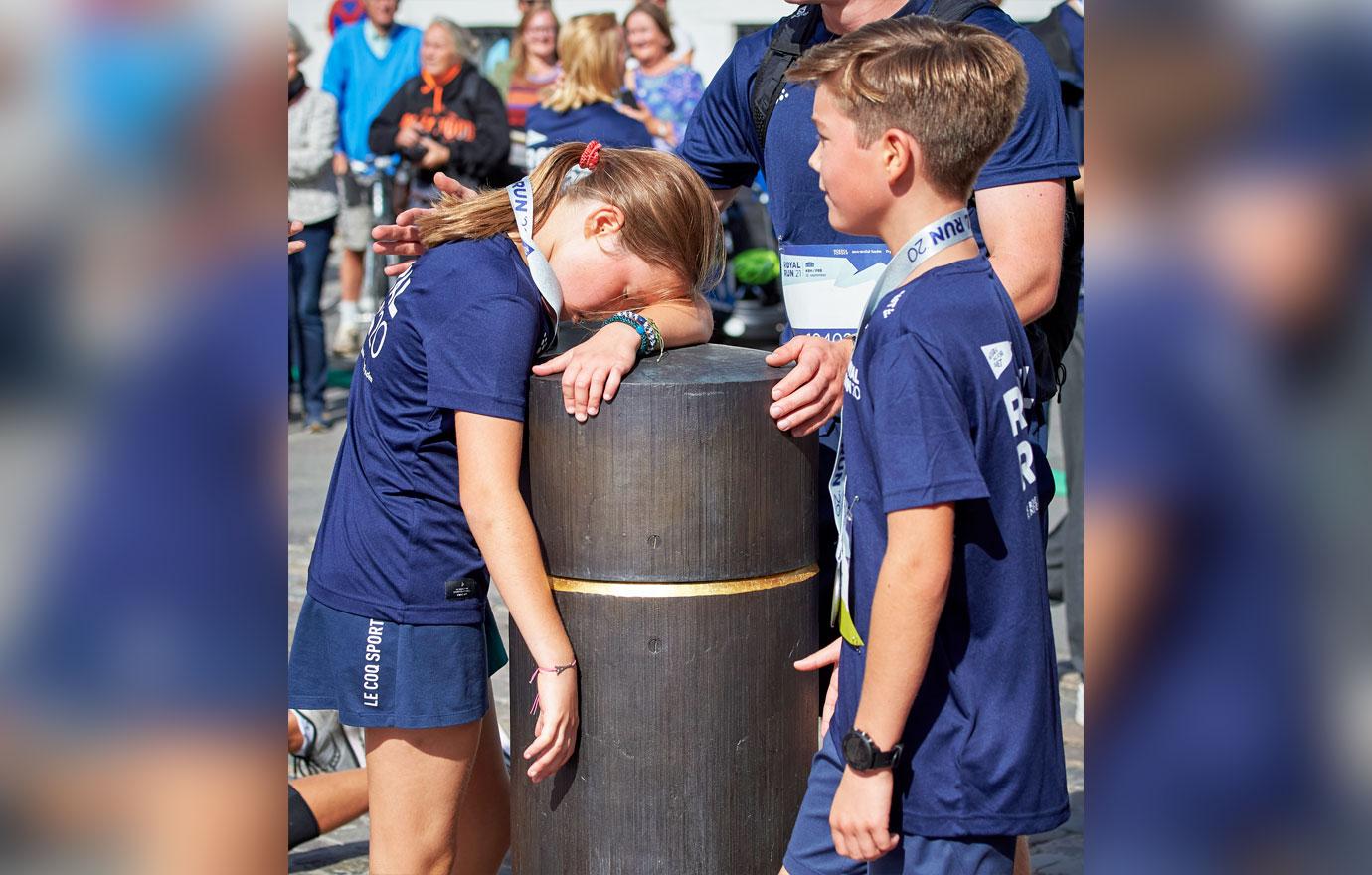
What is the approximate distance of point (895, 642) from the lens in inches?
80.5

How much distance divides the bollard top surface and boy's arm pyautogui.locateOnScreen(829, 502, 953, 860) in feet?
1.45

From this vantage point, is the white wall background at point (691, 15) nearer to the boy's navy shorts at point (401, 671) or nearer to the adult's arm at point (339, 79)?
the adult's arm at point (339, 79)

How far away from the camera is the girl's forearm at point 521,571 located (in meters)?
2.44

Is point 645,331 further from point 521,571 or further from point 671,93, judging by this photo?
point 671,93

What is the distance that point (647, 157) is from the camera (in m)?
2.65

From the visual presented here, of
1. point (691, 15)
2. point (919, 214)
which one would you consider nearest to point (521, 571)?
point (919, 214)

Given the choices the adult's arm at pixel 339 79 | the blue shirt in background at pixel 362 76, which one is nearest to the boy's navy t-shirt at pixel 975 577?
the blue shirt in background at pixel 362 76

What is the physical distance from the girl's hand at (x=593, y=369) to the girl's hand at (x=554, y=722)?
1.26 feet

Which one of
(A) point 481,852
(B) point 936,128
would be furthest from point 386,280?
(B) point 936,128

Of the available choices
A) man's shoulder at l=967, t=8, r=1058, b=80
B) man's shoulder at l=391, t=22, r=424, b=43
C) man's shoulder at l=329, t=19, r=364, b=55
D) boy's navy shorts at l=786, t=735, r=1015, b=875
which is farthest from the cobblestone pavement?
man's shoulder at l=329, t=19, r=364, b=55

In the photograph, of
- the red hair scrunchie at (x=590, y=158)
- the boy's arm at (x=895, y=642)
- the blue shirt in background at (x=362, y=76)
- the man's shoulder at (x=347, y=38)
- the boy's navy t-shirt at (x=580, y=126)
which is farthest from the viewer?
the man's shoulder at (x=347, y=38)

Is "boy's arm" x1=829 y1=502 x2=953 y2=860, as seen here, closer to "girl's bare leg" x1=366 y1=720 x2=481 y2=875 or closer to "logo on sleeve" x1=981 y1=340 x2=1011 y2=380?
"logo on sleeve" x1=981 y1=340 x2=1011 y2=380
